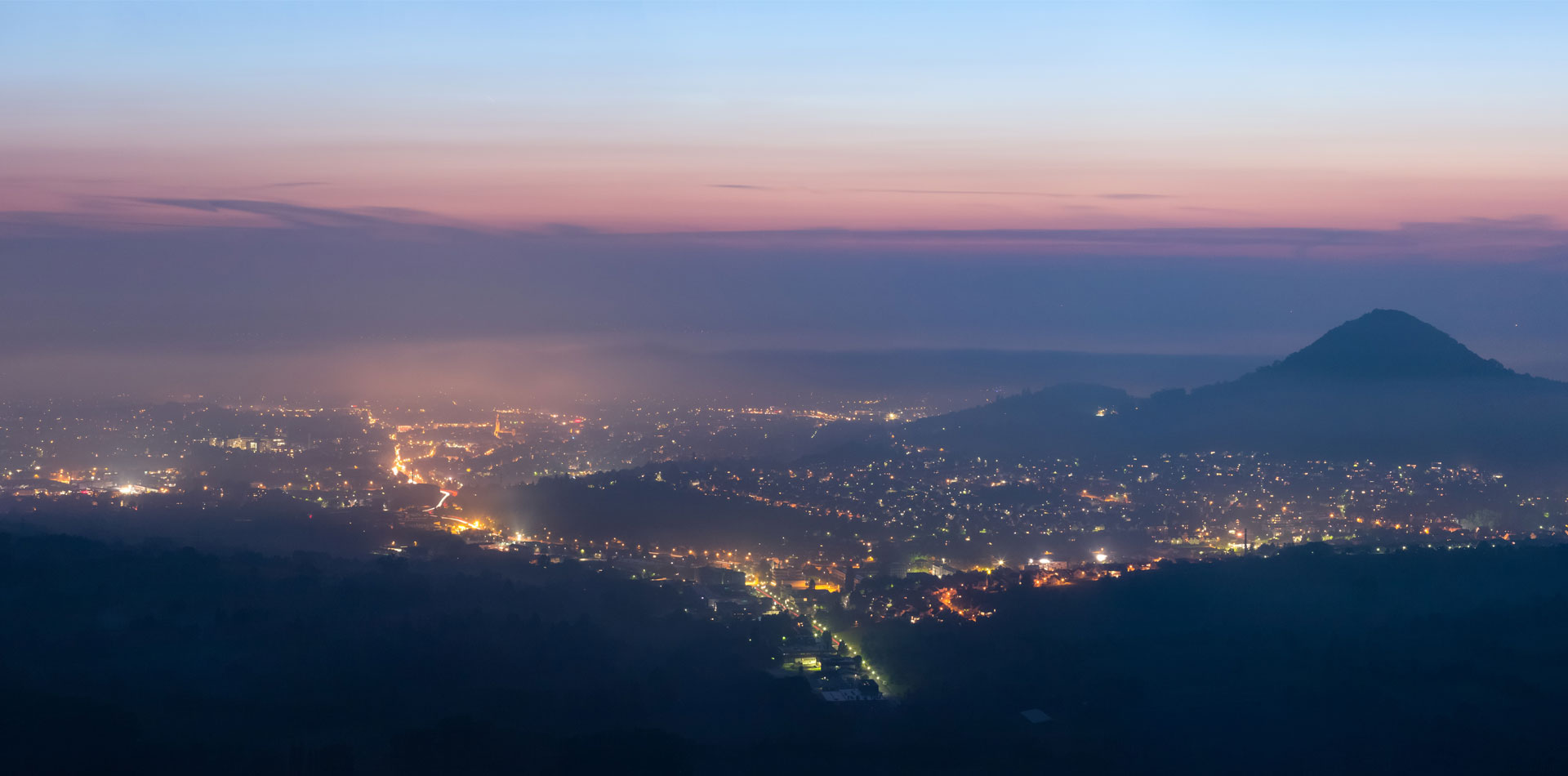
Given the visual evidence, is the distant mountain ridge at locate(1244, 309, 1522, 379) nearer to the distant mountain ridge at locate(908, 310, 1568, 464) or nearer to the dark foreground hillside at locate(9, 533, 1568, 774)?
the distant mountain ridge at locate(908, 310, 1568, 464)

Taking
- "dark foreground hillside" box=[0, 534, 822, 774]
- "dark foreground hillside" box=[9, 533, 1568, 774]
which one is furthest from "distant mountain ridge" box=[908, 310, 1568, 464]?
"dark foreground hillside" box=[0, 534, 822, 774]

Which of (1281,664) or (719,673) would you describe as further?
(1281,664)

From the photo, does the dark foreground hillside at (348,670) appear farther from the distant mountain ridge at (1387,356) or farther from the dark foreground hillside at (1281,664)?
the distant mountain ridge at (1387,356)

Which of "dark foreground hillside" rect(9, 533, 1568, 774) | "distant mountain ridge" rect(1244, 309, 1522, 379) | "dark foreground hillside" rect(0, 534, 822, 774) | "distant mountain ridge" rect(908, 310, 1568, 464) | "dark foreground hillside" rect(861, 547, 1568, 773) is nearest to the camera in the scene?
"dark foreground hillside" rect(0, 534, 822, 774)

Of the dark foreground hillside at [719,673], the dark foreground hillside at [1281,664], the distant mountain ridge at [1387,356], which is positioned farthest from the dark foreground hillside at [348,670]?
the distant mountain ridge at [1387,356]

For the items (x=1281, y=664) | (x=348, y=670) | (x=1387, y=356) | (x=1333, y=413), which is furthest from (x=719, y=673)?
(x=1387, y=356)

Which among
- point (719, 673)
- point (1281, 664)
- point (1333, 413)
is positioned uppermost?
point (1333, 413)

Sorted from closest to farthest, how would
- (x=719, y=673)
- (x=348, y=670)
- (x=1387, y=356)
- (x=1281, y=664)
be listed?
(x=348, y=670) → (x=719, y=673) → (x=1281, y=664) → (x=1387, y=356)

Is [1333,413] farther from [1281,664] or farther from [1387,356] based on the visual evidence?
[1281,664]

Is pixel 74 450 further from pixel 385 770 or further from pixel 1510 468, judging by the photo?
pixel 1510 468
